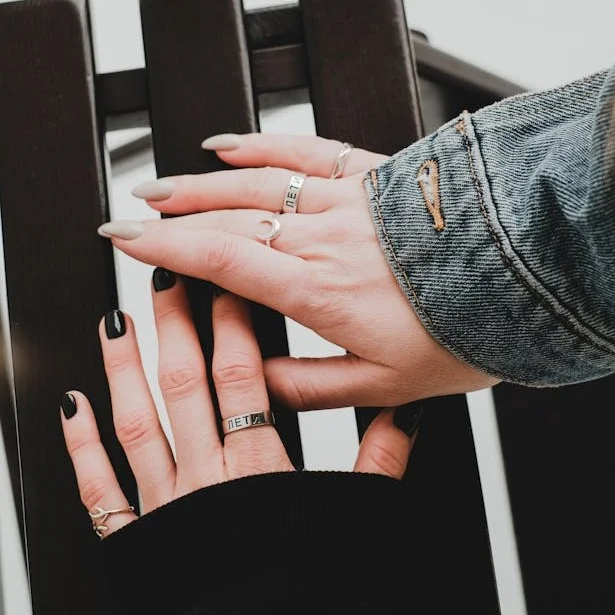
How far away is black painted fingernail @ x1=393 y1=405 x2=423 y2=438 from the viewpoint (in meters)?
0.60

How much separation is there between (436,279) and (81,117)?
1.16ft

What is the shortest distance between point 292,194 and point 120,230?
0.52 ft

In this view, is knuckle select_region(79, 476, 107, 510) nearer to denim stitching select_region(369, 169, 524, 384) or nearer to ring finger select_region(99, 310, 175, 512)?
ring finger select_region(99, 310, 175, 512)

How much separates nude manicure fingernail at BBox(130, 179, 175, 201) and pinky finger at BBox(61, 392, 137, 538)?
0.19 m

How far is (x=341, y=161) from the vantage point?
0.64 metres

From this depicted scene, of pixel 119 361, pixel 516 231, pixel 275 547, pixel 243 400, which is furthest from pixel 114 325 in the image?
pixel 516 231

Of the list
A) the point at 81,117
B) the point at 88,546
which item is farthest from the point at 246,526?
the point at 81,117

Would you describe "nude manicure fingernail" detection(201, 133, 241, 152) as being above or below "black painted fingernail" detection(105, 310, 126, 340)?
above

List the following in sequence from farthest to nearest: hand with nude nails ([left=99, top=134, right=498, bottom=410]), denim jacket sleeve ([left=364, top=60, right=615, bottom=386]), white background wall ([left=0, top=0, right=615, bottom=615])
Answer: white background wall ([left=0, top=0, right=615, bottom=615]) → hand with nude nails ([left=99, top=134, right=498, bottom=410]) → denim jacket sleeve ([left=364, top=60, right=615, bottom=386])

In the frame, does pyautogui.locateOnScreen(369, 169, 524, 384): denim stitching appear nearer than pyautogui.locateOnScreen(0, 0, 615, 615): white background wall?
Yes

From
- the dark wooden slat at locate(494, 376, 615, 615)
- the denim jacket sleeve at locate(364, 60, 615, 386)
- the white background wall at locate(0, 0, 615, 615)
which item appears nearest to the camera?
the denim jacket sleeve at locate(364, 60, 615, 386)

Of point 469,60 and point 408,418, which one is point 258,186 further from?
point 469,60

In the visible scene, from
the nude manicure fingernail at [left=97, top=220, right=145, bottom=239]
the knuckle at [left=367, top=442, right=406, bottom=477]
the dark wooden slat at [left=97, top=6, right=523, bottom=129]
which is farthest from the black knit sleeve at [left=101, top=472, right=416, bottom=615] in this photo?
the dark wooden slat at [left=97, top=6, right=523, bottom=129]

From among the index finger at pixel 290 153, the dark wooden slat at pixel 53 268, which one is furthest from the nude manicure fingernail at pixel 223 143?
the dark wooden slat at pixel 53 268
